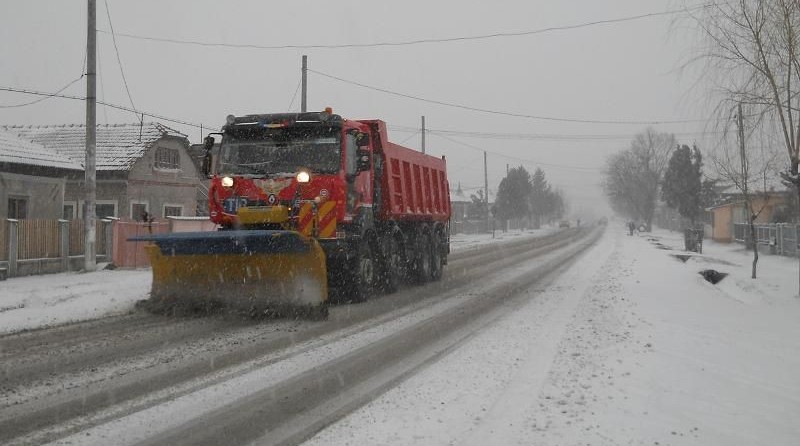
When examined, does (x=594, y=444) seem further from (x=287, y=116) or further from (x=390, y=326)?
(x=287, y=116)

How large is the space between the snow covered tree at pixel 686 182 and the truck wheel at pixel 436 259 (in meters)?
42.8

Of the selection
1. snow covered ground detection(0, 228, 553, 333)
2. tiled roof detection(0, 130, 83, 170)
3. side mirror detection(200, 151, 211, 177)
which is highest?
tiled roof detection(0, 130, 83, 170)

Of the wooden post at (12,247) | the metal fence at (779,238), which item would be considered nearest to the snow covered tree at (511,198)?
the metal fence at (779,238)

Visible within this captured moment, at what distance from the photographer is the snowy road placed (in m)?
4.93

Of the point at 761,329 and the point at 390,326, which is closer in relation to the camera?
the point at 390,326

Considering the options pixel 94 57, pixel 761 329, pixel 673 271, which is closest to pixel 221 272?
pixel 761 329

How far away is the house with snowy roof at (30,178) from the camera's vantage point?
1988 cm

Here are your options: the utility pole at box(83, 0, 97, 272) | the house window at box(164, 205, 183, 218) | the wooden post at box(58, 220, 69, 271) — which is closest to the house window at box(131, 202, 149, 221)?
the house window at box(164, 205, 183, 218)

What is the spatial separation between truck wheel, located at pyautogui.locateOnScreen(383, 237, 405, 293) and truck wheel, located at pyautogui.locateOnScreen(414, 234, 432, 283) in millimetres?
1334

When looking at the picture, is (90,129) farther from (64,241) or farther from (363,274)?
(363,274)

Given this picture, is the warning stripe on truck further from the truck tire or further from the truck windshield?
the truck tire

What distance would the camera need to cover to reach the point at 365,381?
20.6 feet

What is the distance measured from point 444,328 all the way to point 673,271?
12.6m

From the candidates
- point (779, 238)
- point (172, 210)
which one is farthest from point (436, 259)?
point (779, 238)
